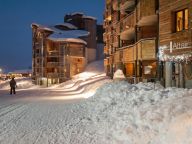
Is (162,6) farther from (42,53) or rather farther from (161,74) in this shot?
(42,53)

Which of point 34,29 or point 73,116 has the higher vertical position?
point 34,29

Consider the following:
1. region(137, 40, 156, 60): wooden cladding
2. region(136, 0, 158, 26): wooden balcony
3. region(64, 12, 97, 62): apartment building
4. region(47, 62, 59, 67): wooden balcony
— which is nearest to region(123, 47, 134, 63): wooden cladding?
region(137, 40, 156, 60): wooden cladding

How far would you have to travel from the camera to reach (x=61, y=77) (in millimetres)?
59000

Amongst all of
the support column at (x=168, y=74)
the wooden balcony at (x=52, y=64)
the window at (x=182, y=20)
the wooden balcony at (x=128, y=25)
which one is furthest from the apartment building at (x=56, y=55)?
the window at (x=182, y=20)

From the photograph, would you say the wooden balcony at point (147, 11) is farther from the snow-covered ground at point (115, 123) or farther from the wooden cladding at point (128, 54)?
the snow-covered ground at point (115, 123)

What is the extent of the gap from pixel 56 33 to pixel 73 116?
5027 centimetres

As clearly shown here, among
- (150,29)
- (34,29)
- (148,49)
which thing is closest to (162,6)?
(148,49)

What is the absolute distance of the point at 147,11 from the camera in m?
22.8

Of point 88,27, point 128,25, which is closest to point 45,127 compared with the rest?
point 128,25

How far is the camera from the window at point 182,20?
16984mm

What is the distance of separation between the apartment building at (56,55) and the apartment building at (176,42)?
135ft

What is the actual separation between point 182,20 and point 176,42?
137 cm

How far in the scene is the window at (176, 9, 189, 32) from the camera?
1698 cm

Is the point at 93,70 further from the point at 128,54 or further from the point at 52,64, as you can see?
the point at 128,54
